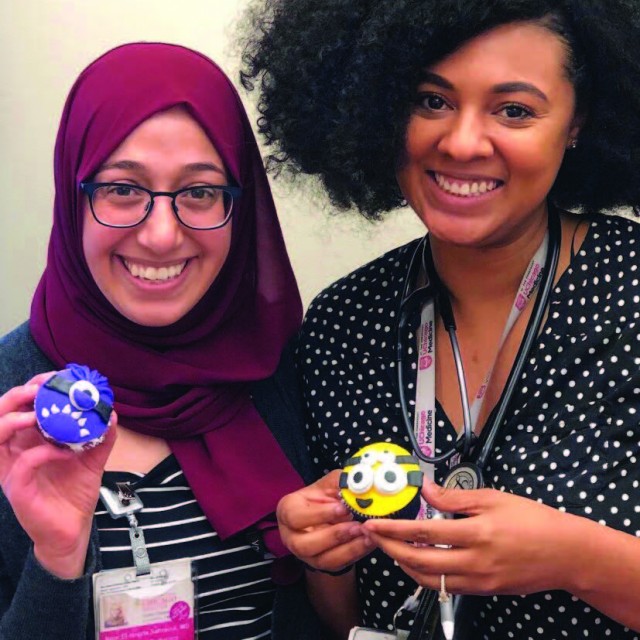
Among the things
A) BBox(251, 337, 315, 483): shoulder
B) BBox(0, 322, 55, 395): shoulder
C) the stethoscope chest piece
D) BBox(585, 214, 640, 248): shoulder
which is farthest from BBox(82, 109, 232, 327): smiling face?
BBox(585, 214, 640, 248): shoulder

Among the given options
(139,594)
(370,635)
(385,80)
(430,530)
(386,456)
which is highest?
(385,80)

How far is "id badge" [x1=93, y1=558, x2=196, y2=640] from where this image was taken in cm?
144

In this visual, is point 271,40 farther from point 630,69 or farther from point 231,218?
point 630,69

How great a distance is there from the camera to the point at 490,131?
137 cm

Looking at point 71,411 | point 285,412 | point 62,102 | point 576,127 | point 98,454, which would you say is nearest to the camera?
point 71,411

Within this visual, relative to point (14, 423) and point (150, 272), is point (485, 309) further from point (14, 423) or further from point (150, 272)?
point (14, 423)

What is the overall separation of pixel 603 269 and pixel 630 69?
14.6 inches

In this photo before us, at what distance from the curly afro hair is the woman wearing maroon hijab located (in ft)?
0.42

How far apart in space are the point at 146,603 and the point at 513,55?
117 centimetres

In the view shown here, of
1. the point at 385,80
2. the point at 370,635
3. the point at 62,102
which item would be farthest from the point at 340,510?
the point at 62,102

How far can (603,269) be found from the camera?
1.51 meters

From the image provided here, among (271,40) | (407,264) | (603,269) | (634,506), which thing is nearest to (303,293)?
(407,264)

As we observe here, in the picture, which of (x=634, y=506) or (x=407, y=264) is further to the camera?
(x=407, y=264)

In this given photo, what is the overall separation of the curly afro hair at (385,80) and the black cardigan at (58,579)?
48cm
